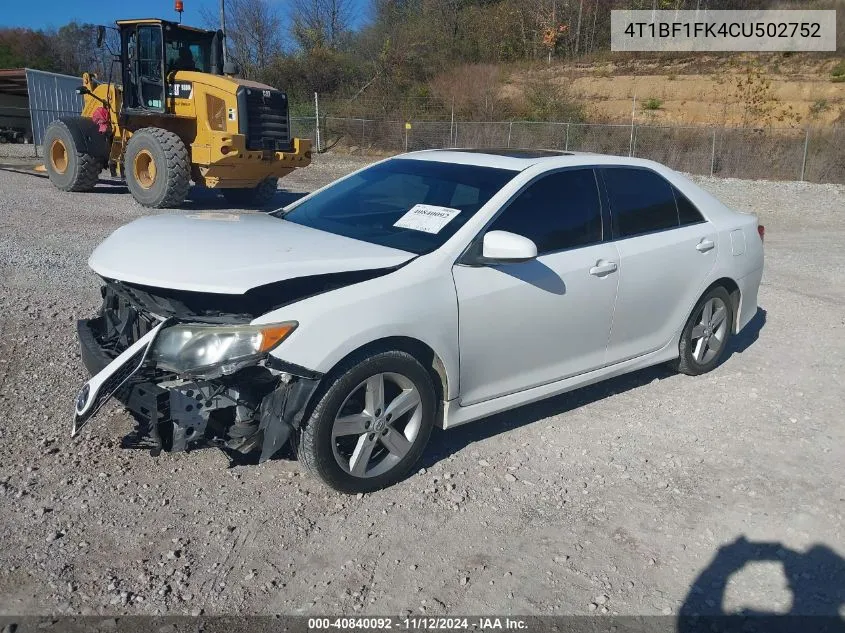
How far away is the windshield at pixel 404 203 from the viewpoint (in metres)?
4.05

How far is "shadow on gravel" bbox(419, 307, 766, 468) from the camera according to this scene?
4219mm

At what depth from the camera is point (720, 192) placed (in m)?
19.9

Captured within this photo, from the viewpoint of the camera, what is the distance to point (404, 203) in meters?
→ 4.46

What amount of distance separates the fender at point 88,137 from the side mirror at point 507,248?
39.2 feet

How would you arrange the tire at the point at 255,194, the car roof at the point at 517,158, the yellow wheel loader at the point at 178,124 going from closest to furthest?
the car roof at the point at 517,158 → the yellow wheel loader at the point at 178,124 → the tire at the point at 255,194

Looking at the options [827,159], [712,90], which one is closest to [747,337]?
[827,159]

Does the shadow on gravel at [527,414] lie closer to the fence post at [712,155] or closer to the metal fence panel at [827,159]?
the fence post at [712,155]

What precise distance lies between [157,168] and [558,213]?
9517 mm

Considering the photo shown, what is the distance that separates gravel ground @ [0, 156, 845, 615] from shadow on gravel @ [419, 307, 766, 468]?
0.02 m

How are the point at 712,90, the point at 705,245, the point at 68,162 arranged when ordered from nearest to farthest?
the point at 705,245 < the point at 68,162 < the point at 712,90

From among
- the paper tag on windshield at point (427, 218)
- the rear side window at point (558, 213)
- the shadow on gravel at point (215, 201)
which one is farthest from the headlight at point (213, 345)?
the shadow on gravel at point (215, 201)

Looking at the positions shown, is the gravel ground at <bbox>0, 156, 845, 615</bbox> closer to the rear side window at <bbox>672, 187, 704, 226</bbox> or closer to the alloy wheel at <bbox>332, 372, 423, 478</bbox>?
the alloy wheel at <bbox>332, 372, 423, 478</bbox>

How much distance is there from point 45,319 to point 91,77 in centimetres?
999

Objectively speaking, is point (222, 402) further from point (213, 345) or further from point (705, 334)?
point (705, 334)
